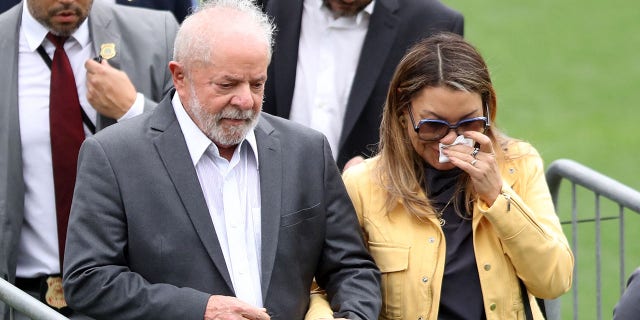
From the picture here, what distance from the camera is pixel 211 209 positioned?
5.45 metres

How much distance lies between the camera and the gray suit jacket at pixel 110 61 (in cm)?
612

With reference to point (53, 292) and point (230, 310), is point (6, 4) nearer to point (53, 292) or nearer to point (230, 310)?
point (53, 292)

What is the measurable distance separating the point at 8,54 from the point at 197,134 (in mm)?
1145

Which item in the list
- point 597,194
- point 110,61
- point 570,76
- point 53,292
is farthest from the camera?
point 570,76

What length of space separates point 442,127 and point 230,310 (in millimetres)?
1010

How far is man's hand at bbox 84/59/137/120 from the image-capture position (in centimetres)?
624

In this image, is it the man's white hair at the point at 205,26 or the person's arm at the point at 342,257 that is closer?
the man's white hair at the point at 205,26

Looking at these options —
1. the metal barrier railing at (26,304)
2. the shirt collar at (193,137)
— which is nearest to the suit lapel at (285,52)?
the shirt collar at (193,137)

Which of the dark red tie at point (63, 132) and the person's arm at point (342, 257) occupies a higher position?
the dark red tie at point (63, 132)

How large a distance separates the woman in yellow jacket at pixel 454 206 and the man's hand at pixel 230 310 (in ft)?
1.07

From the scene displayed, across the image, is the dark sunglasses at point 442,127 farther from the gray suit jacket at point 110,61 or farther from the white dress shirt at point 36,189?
the white dress shirt at point 36,189

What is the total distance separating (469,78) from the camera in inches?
224

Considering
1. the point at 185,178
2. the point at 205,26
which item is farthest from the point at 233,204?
the point at 205,26

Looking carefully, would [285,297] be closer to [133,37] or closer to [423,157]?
[423,157]
